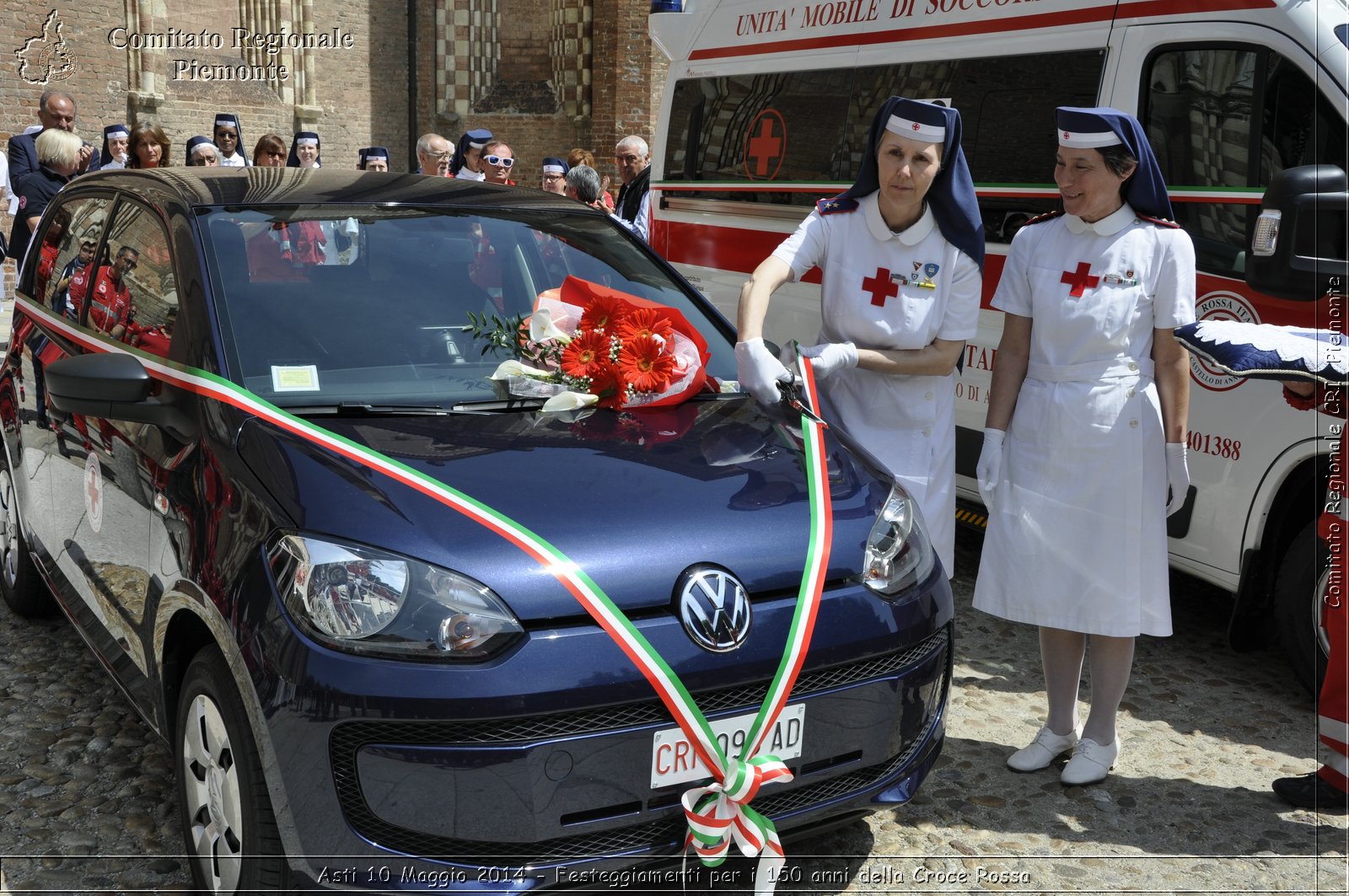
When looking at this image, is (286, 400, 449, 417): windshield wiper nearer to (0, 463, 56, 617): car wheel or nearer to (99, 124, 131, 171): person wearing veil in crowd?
(0, 463, 56, 617): car wheel

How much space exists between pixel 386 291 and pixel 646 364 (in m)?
0.80

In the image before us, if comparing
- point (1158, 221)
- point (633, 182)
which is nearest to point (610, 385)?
point (1158, 221)

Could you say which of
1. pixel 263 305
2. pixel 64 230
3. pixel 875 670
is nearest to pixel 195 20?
pixel 64 230

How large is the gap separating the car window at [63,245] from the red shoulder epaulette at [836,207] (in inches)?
91.7

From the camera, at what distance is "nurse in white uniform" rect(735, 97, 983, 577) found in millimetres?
3682

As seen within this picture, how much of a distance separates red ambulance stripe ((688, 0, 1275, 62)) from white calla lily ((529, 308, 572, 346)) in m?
2.74

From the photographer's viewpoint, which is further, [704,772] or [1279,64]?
[1279,64]

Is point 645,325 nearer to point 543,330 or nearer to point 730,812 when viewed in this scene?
point 543,330

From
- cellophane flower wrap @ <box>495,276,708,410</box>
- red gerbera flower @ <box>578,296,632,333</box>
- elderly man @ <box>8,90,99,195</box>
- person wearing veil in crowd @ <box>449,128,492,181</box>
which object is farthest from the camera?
person wearing veil in crowd @ <box>449,128,492,181</box>

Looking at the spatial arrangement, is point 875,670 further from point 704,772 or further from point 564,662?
point 564,662

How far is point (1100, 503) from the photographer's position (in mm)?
3713

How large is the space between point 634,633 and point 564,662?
159 millimetres

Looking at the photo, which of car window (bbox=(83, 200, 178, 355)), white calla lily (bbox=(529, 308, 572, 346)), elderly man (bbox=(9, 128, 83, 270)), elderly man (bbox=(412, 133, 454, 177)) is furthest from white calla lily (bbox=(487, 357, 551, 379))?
elderly man (bbox=(9, 128, 83, 270))

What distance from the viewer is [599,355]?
3.47 m
